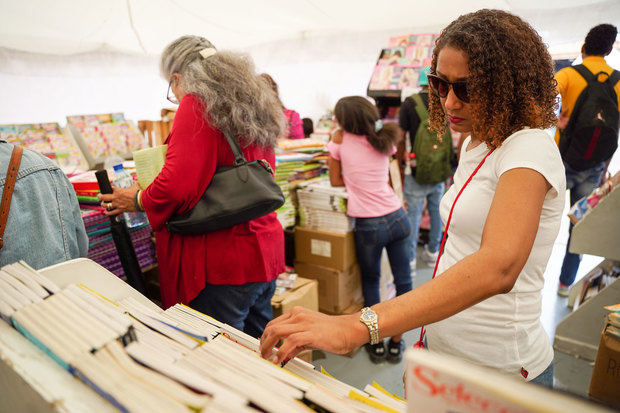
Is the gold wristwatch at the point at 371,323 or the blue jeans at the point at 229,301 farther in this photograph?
the blue jeans at the point at 229,301

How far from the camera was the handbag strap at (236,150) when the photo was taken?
4.42ft

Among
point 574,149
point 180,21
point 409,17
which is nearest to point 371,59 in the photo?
point 409,17

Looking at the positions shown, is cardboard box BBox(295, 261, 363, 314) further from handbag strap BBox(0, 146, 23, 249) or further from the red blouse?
handbag strap BBox(0, 146, 23, 249)

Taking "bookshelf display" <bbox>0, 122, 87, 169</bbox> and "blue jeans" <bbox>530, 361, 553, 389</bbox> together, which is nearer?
"blue jeans" <bbox>530, 361, 553, 389</bbox>

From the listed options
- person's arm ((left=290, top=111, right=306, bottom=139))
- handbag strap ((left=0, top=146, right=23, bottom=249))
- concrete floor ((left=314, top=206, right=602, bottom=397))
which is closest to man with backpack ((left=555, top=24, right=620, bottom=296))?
concrete floor ((left=314, top=206, right=602, bottom=397))

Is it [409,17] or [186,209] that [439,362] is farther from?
[409,17]

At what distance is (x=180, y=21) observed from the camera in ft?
12.6

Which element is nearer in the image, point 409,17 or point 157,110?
point 409,17

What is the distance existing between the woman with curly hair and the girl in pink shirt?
130 cm

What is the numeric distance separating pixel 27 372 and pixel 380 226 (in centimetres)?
215

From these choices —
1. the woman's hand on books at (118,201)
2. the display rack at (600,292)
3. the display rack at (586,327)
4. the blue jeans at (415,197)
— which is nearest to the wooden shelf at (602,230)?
the display rack at (600,292)

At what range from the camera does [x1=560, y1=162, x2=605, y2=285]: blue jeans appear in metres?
2.92

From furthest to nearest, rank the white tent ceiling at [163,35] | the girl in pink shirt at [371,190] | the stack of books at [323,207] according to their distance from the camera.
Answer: the white tent ceiling at [163,35]
the stack of books at [323,207]
the girl in pink shirt at [371,190]

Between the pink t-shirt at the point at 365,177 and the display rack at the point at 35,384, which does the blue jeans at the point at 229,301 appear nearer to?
the display rack at the point at 35,384
